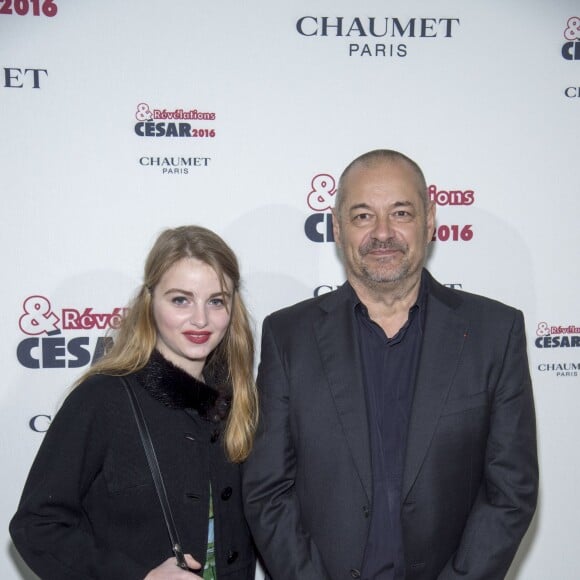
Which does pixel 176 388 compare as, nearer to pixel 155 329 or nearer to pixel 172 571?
pixel 155 329

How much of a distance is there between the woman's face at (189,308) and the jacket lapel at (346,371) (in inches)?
14.0

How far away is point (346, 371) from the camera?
6.66 ft

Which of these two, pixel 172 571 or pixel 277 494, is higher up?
pixel 277 494

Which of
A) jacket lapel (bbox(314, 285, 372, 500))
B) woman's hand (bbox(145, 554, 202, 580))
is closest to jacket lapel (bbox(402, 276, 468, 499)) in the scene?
jacket lapel (bbox(314, 285, 372, 500))

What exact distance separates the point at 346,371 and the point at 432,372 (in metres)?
0.27

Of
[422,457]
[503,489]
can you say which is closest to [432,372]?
[422,457]

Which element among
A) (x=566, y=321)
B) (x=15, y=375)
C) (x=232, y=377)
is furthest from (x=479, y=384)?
(x=15, y=375)

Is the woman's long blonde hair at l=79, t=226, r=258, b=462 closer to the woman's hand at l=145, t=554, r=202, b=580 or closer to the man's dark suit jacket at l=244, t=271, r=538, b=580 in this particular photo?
the man's dark suit jacket at l=244, t=271, r=538, b=580

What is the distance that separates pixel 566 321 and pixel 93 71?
8.12 ft

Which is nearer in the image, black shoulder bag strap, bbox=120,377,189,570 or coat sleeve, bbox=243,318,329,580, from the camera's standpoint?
black shoulder bag strap, bbox=120,377,189,570

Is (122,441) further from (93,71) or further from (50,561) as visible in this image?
(93,71)

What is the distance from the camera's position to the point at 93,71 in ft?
9.12

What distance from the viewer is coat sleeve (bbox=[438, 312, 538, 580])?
196 centimetres

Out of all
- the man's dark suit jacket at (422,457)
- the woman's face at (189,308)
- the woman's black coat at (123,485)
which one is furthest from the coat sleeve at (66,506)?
the man's dark suit jacket at (422,457)
